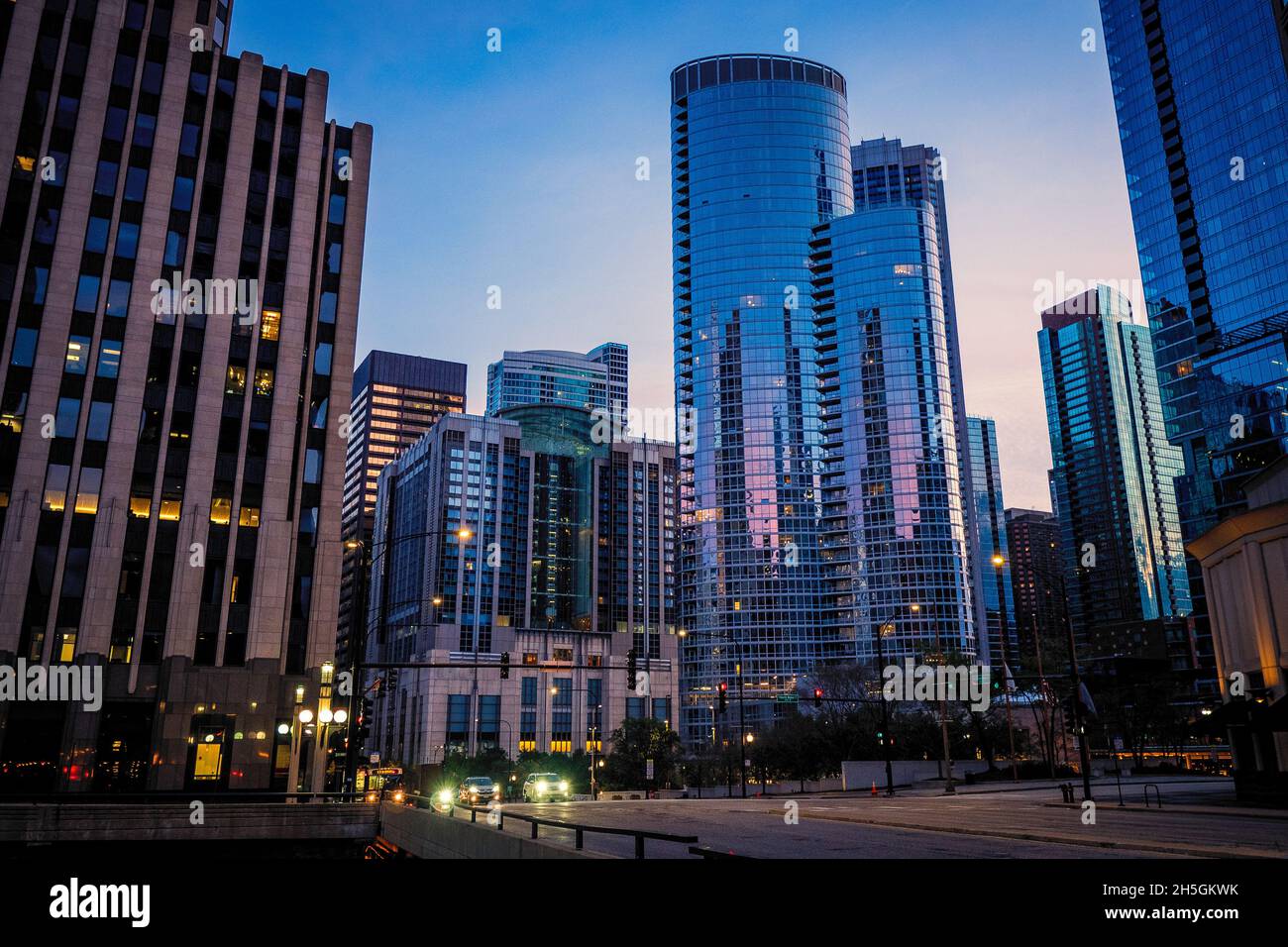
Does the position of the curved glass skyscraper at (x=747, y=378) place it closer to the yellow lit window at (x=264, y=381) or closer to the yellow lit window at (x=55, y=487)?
the yellow lit window at (x=264, y=381)

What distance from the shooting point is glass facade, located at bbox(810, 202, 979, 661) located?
173 metres

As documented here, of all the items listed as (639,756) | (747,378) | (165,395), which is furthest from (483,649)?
(165,395)

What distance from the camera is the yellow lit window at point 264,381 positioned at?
2327 inches

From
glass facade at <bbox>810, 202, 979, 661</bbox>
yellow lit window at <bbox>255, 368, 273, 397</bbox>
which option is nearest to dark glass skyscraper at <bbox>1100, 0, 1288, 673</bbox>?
glass facade at <bbox>810, 202, 979, 661</bbox>

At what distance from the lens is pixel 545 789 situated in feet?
170

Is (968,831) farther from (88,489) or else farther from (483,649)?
(483,649)

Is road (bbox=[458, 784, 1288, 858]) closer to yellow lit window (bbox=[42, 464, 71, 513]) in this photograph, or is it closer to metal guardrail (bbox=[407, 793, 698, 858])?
metal guardrail (bbox=[407, 793, 698, 858])

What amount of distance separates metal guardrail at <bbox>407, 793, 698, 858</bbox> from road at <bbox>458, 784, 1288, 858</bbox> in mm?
402

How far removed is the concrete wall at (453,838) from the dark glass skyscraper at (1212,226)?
148043 millimetres

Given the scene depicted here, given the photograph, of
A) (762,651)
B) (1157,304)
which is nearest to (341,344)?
(762,651)

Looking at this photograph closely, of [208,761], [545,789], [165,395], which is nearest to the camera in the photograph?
[208,761]

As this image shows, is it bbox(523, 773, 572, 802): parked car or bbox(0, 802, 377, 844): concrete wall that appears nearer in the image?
bbox(0, 802, 377, 844): concrete wall

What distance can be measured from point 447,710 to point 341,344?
362ft

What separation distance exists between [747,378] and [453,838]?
170065 millimetres
